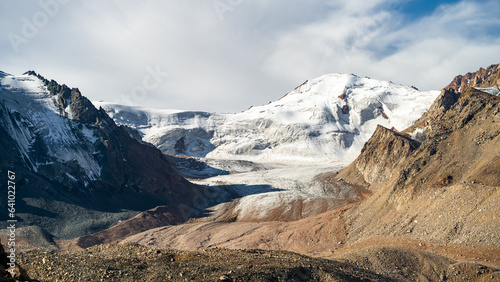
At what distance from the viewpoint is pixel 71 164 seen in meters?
75.1

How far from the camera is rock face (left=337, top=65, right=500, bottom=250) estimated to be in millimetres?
37219

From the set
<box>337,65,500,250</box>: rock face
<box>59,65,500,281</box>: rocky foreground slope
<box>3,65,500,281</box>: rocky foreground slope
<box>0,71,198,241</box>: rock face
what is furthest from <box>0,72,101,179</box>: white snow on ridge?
<box>337,65,500,250</box>: rock face

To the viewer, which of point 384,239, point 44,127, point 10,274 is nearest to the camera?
point 10,274

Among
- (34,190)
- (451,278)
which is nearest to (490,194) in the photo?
(451,278)

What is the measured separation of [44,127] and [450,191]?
71.3 metres

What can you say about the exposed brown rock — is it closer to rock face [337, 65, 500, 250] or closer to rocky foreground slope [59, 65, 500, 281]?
rocky foreground slope [59, 65, 500, 281]

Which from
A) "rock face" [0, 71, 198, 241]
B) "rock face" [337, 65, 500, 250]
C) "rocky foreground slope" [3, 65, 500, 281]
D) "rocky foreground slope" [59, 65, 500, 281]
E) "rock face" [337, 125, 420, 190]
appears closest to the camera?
"rocky foreground slope" [3, 65, 500, 281]

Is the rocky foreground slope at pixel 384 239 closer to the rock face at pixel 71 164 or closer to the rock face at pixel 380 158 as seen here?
the rock face at pixel 71 164

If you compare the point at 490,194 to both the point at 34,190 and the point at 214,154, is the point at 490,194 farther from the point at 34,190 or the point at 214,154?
the point at 214,154

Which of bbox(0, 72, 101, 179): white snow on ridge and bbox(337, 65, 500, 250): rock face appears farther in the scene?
bbox(0, 72, 101, 179): white snow on ridge

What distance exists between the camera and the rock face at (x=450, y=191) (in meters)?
37.2

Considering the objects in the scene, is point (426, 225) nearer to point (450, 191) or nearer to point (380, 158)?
point (450, 191)

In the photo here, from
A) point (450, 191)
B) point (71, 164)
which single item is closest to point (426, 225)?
point (450, 191)

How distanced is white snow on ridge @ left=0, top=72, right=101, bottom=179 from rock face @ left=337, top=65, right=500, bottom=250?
52.2 metres
